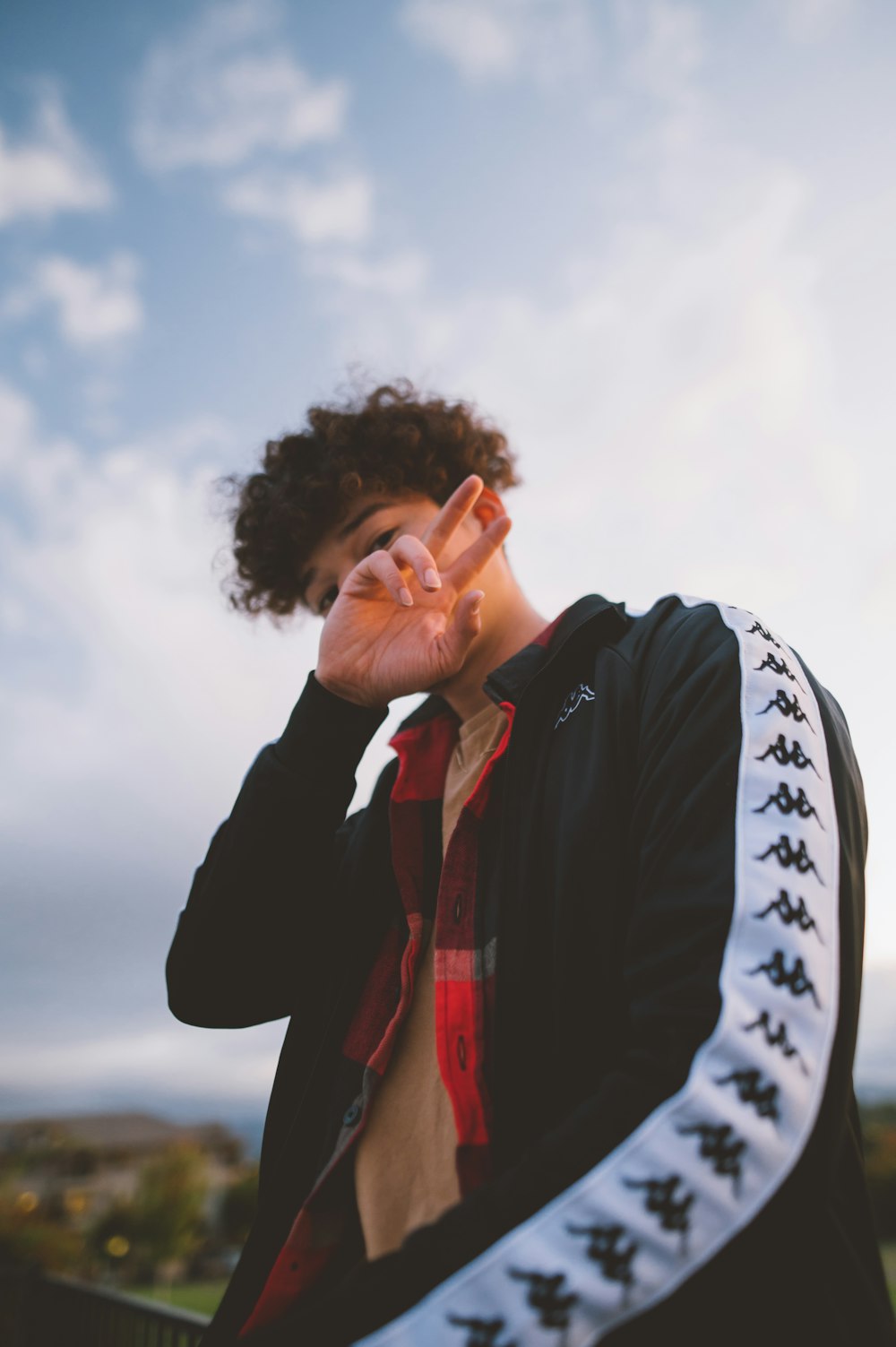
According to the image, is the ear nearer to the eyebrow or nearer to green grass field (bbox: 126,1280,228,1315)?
the eyebrow

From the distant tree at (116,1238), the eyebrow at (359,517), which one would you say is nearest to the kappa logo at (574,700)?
the eyebrow at (359,517)

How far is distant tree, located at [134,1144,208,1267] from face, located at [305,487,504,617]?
71671mm

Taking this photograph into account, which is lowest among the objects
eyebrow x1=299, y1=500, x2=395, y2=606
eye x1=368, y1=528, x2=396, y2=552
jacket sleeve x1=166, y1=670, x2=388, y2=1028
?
jacket sleeve x1=166, y1=670, x2=388, y2=1028

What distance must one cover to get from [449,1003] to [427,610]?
97 cm

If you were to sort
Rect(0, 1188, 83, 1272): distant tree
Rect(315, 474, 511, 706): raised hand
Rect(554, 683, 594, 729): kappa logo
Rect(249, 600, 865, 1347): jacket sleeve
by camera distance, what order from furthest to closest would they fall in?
Rect(0, 1188, 83, 1272): distant tree → Rect(315, 474, 511, 706): raised hand → Rect(554, 683, 594, 729): kappa logo → Rect(249, 600, 865, 1347): jacket sleeve

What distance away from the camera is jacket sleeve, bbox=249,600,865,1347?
71cm

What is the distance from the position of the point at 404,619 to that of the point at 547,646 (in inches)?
19.2

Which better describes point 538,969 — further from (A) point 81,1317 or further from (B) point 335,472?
(A) point 81,1317

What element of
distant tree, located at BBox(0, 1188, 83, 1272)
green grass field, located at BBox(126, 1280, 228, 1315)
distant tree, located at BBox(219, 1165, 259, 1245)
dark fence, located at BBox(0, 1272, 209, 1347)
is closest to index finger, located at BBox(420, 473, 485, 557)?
dark fence, located at BBox(0, 1272, 209, 1347)

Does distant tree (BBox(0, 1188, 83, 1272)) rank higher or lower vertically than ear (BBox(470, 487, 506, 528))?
lower

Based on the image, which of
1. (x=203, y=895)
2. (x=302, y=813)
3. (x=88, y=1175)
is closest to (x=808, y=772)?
(x=302, y=813)

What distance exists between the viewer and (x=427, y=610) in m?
1.93

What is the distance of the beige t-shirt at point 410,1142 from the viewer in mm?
1241

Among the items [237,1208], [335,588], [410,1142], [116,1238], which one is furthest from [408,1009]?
[237,1208]
